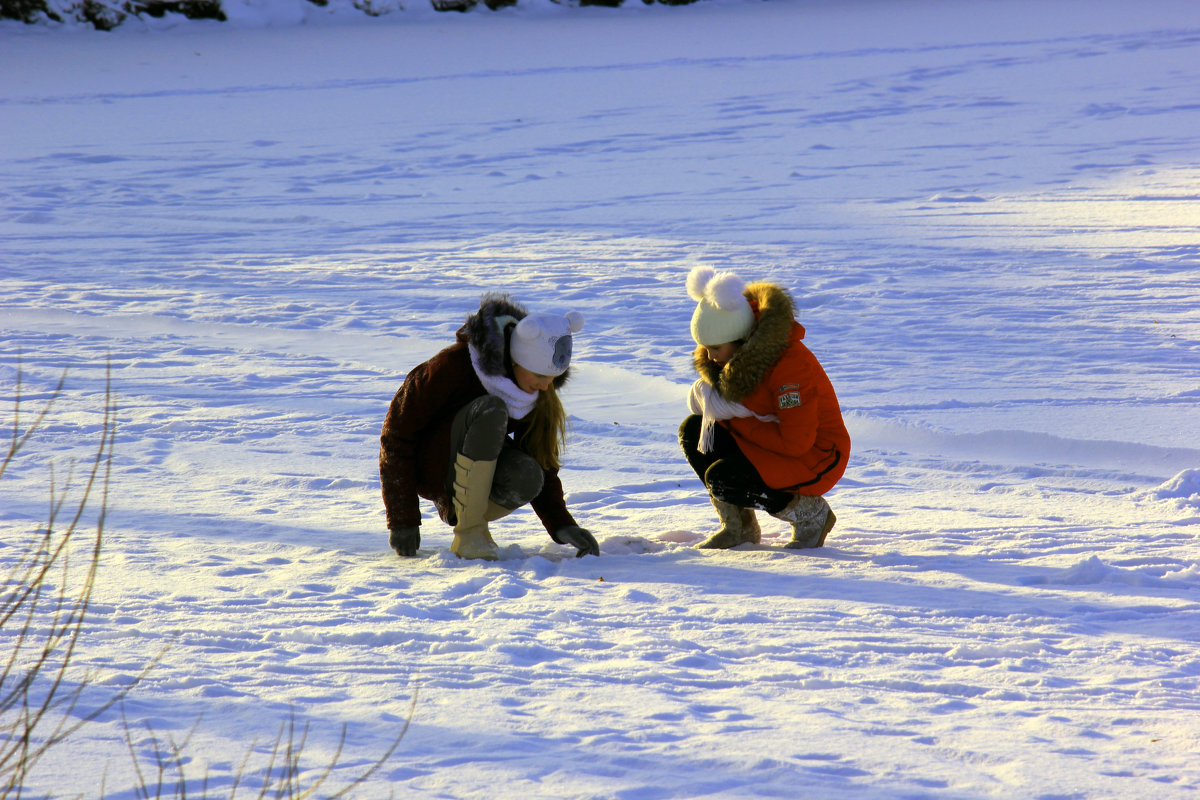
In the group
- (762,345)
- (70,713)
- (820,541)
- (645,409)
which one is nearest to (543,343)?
(762,345)

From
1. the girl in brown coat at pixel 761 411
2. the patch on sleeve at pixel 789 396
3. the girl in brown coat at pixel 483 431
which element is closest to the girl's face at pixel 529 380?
the girl in brown coat at pixel 483 431

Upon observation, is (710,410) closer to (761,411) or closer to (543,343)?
(761,411)

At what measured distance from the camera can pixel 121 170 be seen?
1161 cm

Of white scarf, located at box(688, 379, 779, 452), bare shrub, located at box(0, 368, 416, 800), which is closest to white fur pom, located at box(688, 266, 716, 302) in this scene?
white scarf, located at box(688, 379, 779, 452)

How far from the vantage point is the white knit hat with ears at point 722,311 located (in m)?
3.29

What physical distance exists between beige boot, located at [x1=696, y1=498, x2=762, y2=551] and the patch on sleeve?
1.71ft

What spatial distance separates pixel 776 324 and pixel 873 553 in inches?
34.4

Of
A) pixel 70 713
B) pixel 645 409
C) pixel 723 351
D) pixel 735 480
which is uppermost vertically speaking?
pixel 723 351

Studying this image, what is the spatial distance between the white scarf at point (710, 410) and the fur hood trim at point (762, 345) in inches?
3.1

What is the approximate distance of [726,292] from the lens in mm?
3285

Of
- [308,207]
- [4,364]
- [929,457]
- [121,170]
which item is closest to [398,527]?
[929,457]

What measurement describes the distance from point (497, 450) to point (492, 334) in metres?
0.36

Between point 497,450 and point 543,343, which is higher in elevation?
point 543,343

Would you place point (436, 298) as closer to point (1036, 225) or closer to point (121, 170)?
point (1036, 225)
